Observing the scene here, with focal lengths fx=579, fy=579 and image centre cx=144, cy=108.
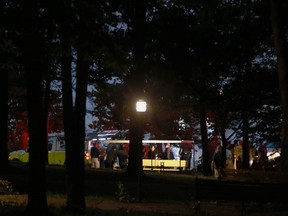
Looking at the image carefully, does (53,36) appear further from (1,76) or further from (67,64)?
(1,76)

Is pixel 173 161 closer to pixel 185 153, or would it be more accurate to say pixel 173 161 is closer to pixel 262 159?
pixel 185 153

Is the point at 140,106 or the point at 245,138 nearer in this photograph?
the point at 140,106

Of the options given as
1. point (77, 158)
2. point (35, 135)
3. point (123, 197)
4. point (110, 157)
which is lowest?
point (123, 197)

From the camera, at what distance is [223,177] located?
1745cm

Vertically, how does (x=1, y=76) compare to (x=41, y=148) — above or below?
above

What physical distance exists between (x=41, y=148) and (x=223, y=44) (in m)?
19.5

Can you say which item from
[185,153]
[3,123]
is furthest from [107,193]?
[185,153]

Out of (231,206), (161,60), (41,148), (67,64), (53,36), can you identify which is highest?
(161,60)

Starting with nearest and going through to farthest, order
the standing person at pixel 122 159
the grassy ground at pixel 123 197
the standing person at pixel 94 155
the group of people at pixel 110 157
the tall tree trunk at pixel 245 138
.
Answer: the grassy ground at pixel 123 197 → the tall tree trunk at pixel 245 138 → the standing person at pixel 94 155 → the group of people at pixel 110 157 → the standing person at pixel 122 159

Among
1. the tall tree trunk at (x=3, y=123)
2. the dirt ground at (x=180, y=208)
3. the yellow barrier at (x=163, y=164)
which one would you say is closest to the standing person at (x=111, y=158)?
the yellow barrier at (x=163, y=164)

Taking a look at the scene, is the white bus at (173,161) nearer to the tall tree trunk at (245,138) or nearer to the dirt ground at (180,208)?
the tall tree trunk at (245,138)

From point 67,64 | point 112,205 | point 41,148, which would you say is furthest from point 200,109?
point 41,148

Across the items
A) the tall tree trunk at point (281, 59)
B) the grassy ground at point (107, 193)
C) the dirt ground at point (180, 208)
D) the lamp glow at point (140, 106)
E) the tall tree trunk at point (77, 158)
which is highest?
the tall tree trunk at point (281, 59)

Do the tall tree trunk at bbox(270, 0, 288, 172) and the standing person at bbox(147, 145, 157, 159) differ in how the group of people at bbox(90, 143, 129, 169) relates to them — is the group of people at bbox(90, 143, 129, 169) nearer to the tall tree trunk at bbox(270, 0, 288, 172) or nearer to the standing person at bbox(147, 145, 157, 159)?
the standing person at bbox(147, 145, 157, 159)
